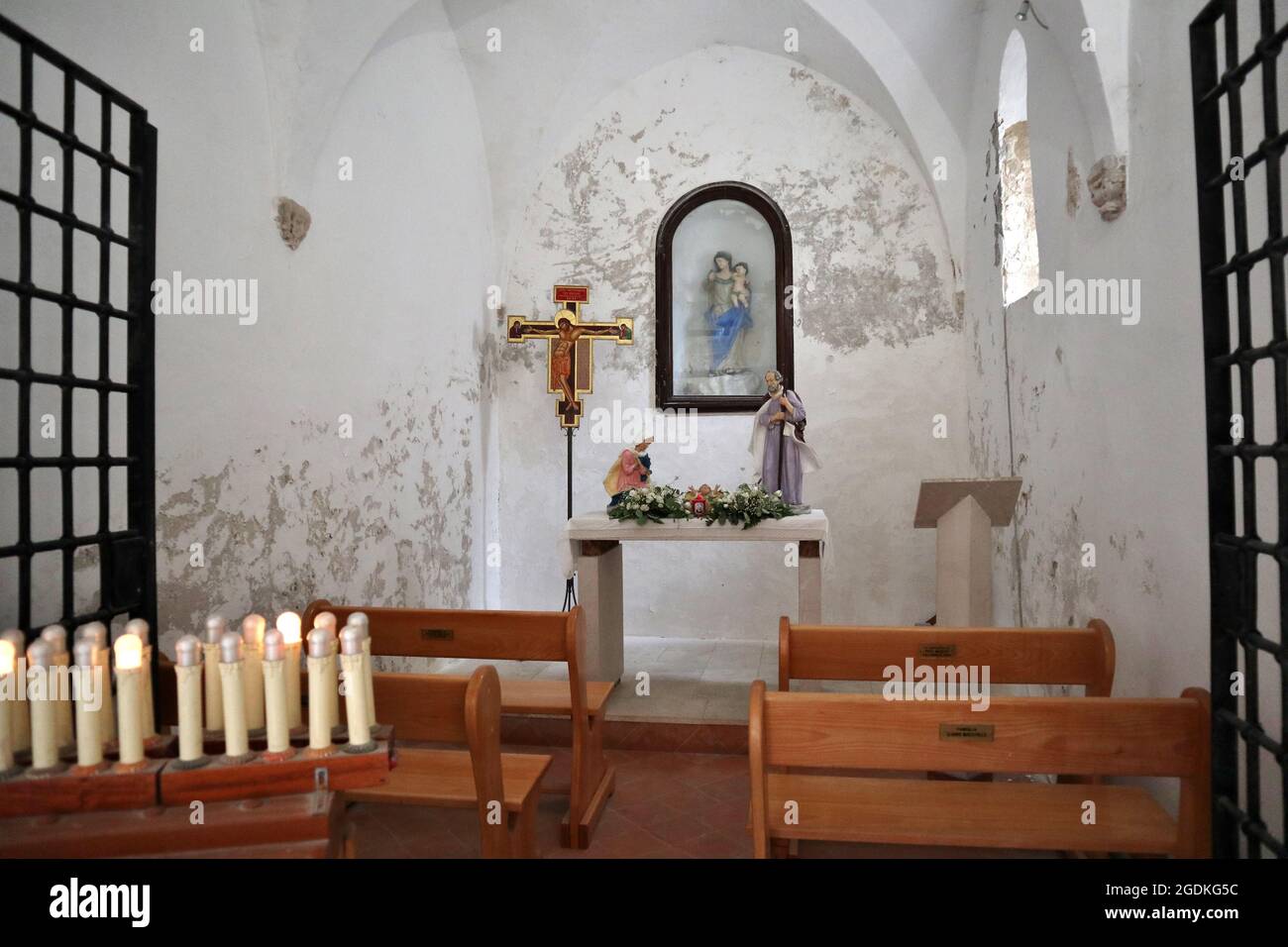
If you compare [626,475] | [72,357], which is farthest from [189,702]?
[626,475]

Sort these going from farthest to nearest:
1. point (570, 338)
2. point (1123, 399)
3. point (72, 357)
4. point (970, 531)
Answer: point (570, 338) → point (970, 531) → point (1123, 399) → point (72, 357)

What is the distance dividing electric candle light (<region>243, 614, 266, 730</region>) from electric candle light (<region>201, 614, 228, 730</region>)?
0.18ft

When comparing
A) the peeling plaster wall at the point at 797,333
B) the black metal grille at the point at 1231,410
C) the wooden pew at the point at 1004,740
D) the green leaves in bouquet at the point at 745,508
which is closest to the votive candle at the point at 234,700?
the wooden pew at the point at 1004,740

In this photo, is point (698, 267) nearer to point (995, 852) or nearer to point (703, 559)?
point (703, 559)

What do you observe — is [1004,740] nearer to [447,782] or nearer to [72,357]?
[447,782]

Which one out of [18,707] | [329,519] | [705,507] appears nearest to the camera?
[18,707]

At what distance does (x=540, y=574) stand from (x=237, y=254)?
4105 millimetres

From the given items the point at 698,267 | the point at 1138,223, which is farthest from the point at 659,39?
the point at 1138,223

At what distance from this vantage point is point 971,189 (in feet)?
22.0

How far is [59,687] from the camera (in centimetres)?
183

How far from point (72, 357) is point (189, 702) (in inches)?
64.4

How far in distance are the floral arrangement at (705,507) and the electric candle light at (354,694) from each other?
3576mm

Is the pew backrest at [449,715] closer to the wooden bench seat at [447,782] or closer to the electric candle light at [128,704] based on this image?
the wooden bench seat at [447,782]

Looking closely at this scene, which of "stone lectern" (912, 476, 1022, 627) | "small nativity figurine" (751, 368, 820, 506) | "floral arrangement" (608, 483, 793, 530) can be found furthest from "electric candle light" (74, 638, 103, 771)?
"small nativity figurine" (751, 368, 820, 506)
